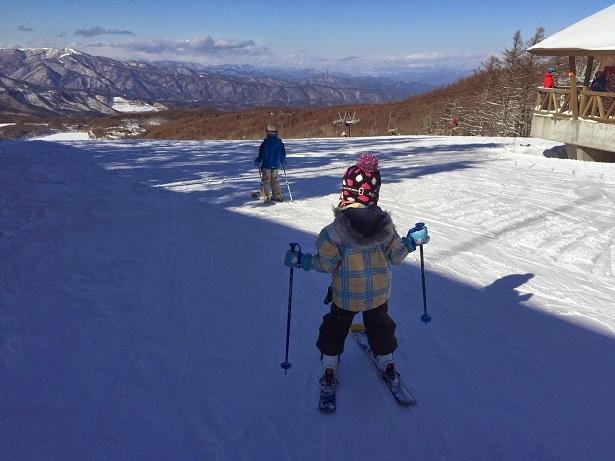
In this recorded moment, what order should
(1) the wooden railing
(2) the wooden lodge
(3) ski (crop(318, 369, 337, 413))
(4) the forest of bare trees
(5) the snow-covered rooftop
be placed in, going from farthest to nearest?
(4) the forest of bare trees
(1) the wooden railing
(2) the wooden lodge
(5) the snow-covered rooftop
(3) ski (crop(318, 369, 337, 413))

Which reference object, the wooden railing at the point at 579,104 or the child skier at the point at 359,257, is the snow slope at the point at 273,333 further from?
the wooden railing at the point at 579,104

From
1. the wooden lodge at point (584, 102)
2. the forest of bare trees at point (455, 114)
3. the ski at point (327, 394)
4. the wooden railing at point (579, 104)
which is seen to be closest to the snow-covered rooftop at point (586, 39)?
the wooden lodge at point (584, 102)

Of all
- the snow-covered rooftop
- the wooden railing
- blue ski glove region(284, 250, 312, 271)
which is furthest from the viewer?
the wooden railing

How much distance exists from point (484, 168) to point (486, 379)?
943 centimetres

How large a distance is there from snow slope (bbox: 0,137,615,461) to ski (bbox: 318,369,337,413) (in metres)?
0.06

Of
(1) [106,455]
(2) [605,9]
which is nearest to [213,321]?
(1) [106,455]

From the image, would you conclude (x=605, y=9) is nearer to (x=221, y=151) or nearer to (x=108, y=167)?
(x=221, y=151)

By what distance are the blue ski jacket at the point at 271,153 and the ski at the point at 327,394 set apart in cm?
595

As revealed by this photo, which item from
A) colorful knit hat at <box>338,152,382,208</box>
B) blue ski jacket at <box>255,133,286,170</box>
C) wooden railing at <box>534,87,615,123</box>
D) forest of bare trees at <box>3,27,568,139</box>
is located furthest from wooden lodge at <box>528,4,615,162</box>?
colorful knit hat at <box>338,152,382,208</box>

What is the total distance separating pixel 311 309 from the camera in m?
4.91

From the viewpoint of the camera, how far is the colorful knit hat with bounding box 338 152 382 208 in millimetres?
3117

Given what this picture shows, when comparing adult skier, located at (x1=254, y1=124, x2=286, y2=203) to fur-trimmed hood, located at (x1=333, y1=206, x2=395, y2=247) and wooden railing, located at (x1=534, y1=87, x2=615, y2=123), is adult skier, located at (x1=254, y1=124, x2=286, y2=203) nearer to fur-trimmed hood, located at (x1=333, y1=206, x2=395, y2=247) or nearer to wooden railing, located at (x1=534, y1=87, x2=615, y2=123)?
fur-trimmed hood, located at (x1=333, y1=206, x2=395, y2=247)

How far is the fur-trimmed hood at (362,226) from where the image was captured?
308 cm

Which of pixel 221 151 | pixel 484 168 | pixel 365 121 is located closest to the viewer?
pixel 484 168
